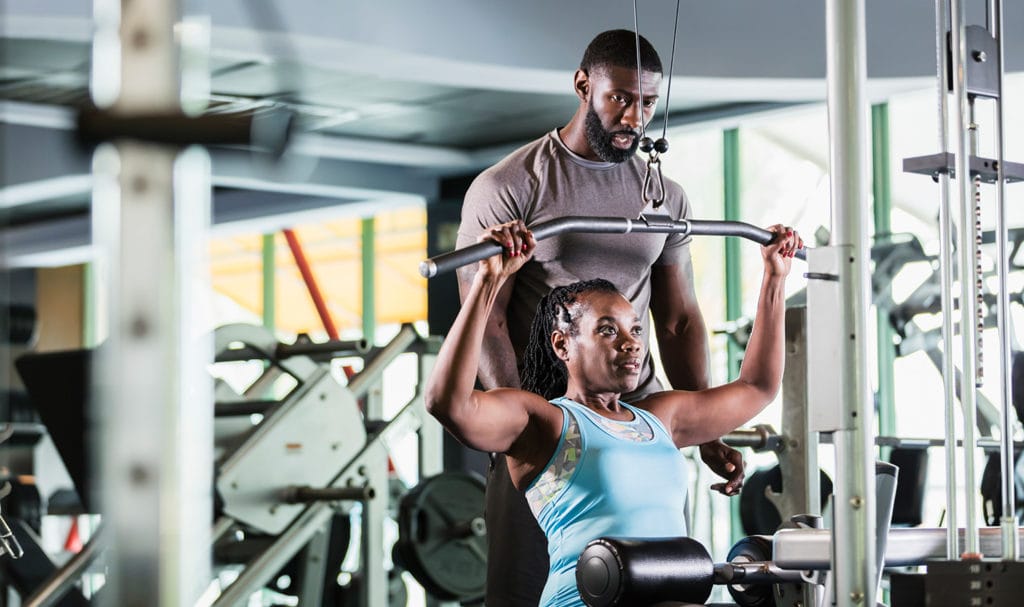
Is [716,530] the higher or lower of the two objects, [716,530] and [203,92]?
the lower

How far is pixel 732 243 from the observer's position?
761 cm

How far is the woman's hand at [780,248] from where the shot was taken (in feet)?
7.61

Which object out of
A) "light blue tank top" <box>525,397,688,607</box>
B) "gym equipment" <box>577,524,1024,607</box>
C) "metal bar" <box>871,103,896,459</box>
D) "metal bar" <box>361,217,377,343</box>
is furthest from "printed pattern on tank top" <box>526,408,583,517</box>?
"metal bar" <box>361,217,377,343</box>

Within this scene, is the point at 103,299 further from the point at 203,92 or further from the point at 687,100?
the point at 687,100

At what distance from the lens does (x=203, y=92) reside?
0.58m

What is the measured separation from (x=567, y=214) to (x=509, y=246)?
17.1 inches

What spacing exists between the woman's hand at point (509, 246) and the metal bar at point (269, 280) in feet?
27.4

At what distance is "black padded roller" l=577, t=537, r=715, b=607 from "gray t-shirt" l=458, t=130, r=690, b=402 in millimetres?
784

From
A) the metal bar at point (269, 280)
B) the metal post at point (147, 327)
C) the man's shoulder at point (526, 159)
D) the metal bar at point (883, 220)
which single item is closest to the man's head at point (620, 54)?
the man's shoulder at point (526, 159)

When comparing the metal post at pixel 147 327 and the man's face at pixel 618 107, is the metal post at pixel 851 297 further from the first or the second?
the metal post at pixel 147 327

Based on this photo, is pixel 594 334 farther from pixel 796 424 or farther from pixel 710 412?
pixel 796 424

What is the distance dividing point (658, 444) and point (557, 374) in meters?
0.26

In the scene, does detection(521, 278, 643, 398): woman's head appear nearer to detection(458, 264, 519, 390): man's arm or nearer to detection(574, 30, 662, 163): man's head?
detection(458, 264, 519, 390): man's arm

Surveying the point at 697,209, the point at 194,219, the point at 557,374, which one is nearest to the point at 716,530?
the point at 697,209
